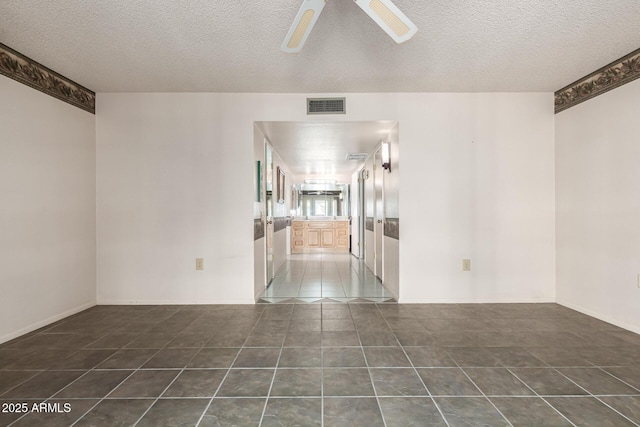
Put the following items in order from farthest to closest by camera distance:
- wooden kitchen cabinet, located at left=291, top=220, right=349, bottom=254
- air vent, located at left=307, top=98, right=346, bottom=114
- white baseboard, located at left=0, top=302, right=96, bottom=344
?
wooden kitchen cabinet, located at left=291, top=220, right=349, bottom=254, air vent, located at left=307, top=98, right=346, bottom=114, white baseboard, located at left=0, top=302, right=96, bottom=344

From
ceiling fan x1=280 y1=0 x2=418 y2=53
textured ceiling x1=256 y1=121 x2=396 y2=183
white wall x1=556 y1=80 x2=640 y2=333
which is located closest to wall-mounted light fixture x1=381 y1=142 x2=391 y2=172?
textured ceiling x1=256 y1=121 x2=396 y2=183

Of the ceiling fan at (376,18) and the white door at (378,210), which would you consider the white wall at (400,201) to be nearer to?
the white door at (378,210)

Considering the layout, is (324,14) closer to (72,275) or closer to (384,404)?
(384,404)

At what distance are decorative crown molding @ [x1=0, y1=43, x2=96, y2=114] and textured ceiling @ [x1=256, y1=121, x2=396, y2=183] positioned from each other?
1.76 meters

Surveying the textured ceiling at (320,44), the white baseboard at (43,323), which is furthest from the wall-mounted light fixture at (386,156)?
the white baseboard at (43,323)

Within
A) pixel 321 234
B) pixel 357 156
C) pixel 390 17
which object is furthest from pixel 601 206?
pixel 321 234

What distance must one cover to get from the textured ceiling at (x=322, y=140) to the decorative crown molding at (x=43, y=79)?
1755mm

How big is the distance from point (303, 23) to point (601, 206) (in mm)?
3000

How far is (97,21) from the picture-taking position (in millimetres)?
1903

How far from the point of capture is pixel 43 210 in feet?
8.20

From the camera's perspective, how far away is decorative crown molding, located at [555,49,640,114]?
2.33m

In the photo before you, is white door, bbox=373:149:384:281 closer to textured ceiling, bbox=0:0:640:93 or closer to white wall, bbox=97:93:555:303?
white wall, bbox=97:93:555:303

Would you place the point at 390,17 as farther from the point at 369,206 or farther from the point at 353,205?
the point at 353,205

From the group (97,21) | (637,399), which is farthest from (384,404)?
(97,21)
